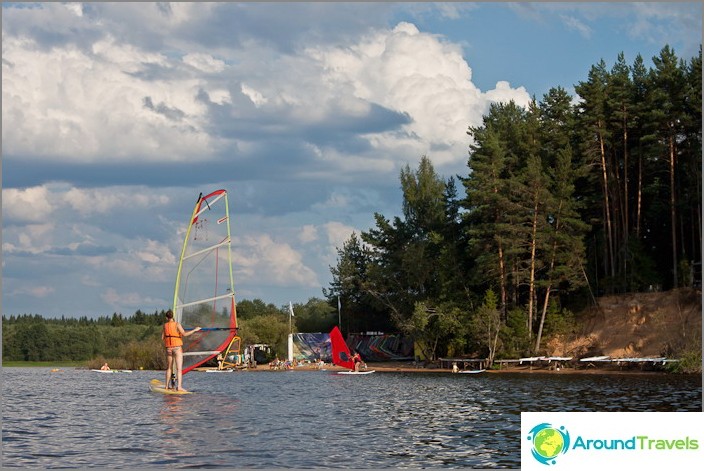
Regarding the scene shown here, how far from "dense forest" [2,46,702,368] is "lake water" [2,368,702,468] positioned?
73.8 feet

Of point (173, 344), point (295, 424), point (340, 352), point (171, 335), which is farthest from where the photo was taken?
point (340, 352)

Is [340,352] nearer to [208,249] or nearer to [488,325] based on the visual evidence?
[488,325]

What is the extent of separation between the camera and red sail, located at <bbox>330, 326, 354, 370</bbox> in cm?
6631

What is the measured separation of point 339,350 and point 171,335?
36.1 meters

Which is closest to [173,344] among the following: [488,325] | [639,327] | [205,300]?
[205,300]

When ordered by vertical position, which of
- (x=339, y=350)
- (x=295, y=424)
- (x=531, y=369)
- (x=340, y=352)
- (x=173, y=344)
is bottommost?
(x=531, y=369)

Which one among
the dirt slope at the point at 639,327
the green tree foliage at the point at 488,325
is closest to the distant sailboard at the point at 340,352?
the green tree foliage at the point at 488,325

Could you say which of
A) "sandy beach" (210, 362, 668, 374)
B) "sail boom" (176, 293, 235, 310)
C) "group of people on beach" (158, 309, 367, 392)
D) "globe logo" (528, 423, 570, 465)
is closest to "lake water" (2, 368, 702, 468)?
"group of people on beach" (158, 309, 367, 392)

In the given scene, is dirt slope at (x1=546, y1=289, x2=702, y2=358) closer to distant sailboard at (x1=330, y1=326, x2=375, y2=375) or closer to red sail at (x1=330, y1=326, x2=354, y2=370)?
distant sailboard at (x1=330, y1=326, x2=375, y2=375)

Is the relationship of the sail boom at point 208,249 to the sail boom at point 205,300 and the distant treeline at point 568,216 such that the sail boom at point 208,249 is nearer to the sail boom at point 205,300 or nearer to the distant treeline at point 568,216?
the sail boom at point 205,300

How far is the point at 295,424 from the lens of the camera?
25.4 m

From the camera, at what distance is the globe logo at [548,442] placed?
41.0 ft

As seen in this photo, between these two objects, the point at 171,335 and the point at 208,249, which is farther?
the point at 208,249

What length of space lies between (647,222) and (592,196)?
4.61m
